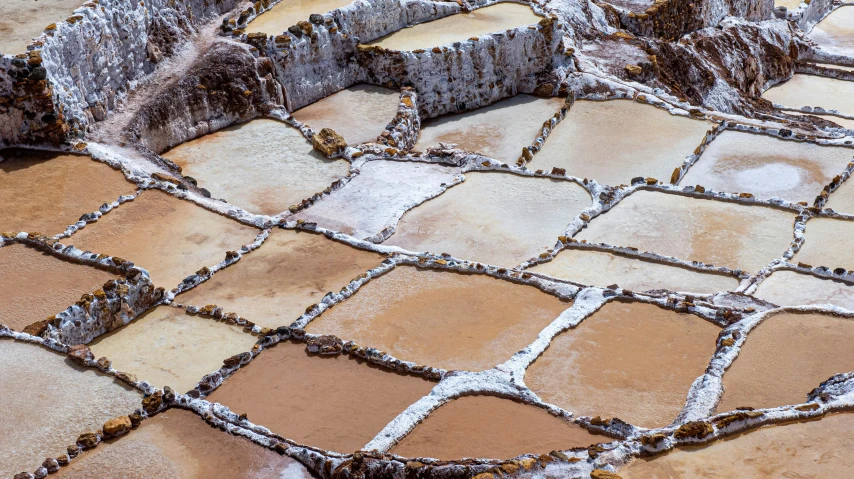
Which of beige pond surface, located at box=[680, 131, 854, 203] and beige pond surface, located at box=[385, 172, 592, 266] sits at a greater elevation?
beige pond surface, located at box=[385, 172, 592, 266]

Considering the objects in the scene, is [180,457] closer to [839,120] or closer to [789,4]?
[839,120]

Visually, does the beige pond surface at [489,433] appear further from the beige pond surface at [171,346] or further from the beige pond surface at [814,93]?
the beige pond surface at [814,93]

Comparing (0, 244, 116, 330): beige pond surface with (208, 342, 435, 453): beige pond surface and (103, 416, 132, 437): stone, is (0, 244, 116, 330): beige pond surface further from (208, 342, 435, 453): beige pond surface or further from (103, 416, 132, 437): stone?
(208, 342, 435, 453): beige pond surface

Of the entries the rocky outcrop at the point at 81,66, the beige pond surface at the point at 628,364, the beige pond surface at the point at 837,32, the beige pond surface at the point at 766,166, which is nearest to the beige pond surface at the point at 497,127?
the beige pond surface at the point at 766,166

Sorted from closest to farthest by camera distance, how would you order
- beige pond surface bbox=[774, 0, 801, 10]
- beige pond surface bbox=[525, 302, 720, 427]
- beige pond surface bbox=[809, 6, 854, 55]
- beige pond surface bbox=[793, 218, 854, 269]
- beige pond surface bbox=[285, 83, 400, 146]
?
beige pond surface bbox=[525, 302, 720, 427] → beige pond surface bbox=[793, 218, 854, 269] → beige pond surface bbox=[285, 83, 400, 146] → beige pond surface bbox=[809, 6, 854, 55] → beige pond surface bbox=[774, 0, 801, 10]

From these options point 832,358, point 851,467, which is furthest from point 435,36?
point 851,467

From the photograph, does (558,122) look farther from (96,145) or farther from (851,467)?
(851,467)

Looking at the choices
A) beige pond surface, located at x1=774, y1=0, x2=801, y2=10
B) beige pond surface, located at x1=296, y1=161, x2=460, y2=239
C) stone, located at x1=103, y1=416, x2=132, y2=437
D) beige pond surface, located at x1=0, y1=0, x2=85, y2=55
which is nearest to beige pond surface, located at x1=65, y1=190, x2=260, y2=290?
beige pond surface, located at x1=296, y1=161, x2=460, y2=239
